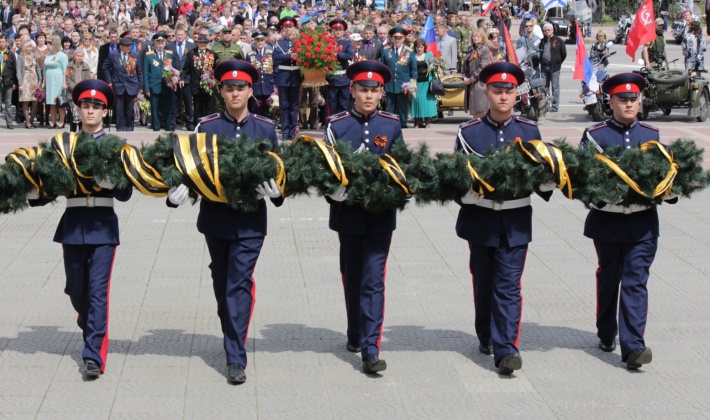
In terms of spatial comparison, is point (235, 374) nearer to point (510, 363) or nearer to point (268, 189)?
point (268, 189)

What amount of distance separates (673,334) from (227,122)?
3.38 metres

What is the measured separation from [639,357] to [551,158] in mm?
1345

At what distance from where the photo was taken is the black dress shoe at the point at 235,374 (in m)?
6.75

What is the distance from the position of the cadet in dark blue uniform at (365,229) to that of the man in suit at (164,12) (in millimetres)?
23379

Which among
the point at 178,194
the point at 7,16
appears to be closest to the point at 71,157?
the point at 178,194

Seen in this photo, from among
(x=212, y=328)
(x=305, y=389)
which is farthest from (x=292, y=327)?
(x=305, y=389)

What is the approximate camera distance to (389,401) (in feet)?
21.3

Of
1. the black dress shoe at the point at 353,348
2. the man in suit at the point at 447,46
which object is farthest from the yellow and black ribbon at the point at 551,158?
the man in suit at the point at 447,46

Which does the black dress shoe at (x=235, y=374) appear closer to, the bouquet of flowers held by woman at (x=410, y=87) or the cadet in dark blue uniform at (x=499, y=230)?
the cadet in dark blue uniform at (x=499, y=230)

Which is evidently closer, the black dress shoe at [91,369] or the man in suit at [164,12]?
the black dress shoe at [91,369]

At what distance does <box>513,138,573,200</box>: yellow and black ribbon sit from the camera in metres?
6.90

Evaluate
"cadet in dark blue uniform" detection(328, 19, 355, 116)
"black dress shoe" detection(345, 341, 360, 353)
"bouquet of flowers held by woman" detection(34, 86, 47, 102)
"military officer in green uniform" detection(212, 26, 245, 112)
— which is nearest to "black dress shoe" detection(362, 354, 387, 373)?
"black dress shoe" detection(345, 341, 360, 353)

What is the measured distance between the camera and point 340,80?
734 inches

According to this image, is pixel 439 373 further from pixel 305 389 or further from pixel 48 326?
pixel 48 326
